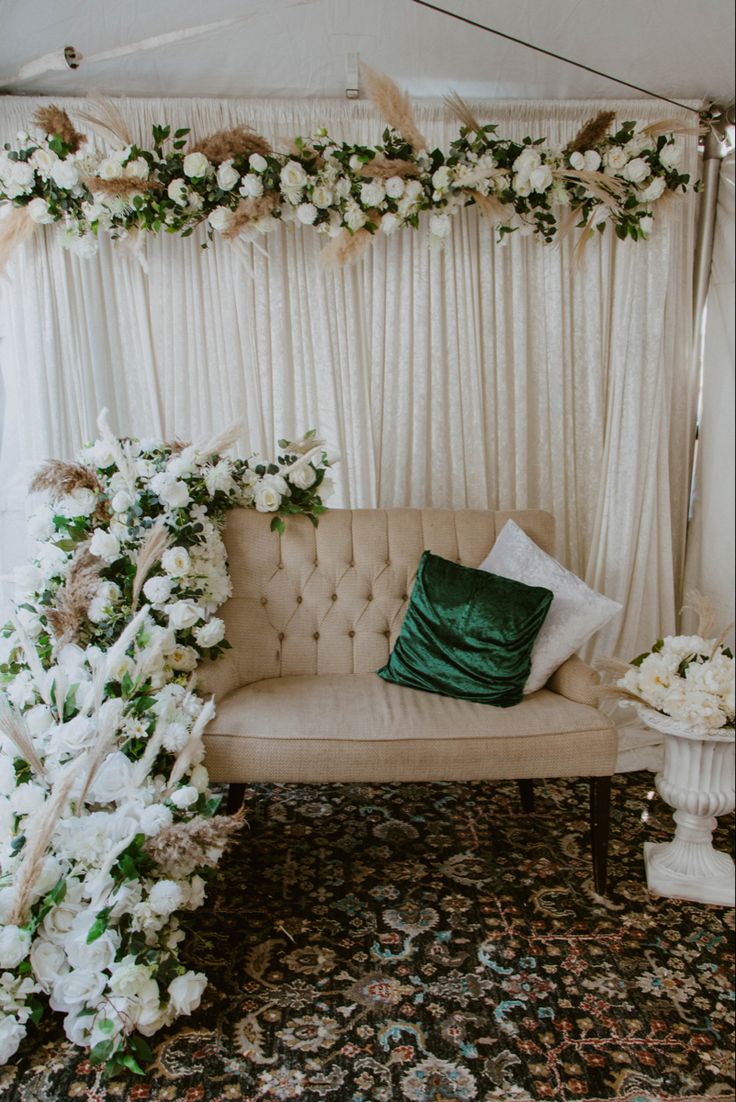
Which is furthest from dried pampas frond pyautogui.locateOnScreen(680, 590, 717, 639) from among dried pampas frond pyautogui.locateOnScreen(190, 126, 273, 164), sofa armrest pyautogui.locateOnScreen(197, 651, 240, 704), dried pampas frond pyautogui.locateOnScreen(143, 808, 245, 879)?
dried pampas frond pyautogui.locateOnScreen(190, 126, 273, 164)

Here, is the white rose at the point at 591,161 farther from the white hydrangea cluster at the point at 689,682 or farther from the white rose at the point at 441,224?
the white hydrangea cluster at the point at 689,682

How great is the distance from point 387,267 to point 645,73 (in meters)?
1.18

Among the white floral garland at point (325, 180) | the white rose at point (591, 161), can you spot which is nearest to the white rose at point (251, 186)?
the white floral garland at point (325, 180)

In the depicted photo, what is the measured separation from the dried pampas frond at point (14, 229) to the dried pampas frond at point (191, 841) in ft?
7.52

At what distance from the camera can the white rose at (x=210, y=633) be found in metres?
2.27

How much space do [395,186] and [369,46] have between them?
0.48m

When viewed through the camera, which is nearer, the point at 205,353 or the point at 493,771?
the point at 493,771

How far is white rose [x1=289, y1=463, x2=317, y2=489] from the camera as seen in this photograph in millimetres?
2598

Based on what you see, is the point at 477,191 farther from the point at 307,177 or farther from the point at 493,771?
the point at 493,771

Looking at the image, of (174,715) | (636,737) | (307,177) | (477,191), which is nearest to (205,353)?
(307,177)

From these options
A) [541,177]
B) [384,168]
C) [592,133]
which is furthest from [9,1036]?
[592,133]

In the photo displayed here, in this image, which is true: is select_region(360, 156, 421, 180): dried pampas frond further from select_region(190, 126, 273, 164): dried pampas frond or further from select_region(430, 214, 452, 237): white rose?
select_region(190, 126, 273, 164): dried pampas frond

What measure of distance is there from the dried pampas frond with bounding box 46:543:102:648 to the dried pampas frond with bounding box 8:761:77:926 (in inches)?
24.6

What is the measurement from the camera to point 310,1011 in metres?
1.69
